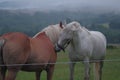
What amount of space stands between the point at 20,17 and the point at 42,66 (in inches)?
6853

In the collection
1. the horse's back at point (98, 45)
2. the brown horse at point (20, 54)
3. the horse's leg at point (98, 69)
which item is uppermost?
the brown horse at point (20, 54)

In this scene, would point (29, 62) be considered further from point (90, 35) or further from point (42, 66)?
point (90, 35)

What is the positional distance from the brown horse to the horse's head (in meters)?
0.78

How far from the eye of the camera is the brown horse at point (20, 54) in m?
8.70

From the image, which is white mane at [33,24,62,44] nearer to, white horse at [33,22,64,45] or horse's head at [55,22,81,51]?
white horse at [33,22,64,45]

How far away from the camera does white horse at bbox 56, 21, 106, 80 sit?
1039 centimetres

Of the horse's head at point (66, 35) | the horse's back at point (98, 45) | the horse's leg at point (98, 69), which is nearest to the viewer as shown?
the horse's head at point (66, 35)

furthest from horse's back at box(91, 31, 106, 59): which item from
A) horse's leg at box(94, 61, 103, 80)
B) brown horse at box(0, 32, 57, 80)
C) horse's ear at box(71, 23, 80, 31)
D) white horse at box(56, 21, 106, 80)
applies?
brown horse at box(0, 32, 57, 80)

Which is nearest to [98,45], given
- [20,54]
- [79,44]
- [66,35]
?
[79,44]

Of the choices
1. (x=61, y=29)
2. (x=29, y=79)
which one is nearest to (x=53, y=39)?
(x=61, y=29)

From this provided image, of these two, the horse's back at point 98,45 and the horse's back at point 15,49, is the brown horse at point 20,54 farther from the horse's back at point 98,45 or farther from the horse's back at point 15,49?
the horse's back at point 98,45

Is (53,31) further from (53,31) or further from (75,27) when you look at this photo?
(75,27)

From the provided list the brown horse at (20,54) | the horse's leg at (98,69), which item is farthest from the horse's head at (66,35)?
the horse's leg at (98,69)

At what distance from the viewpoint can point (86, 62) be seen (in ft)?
35.5
